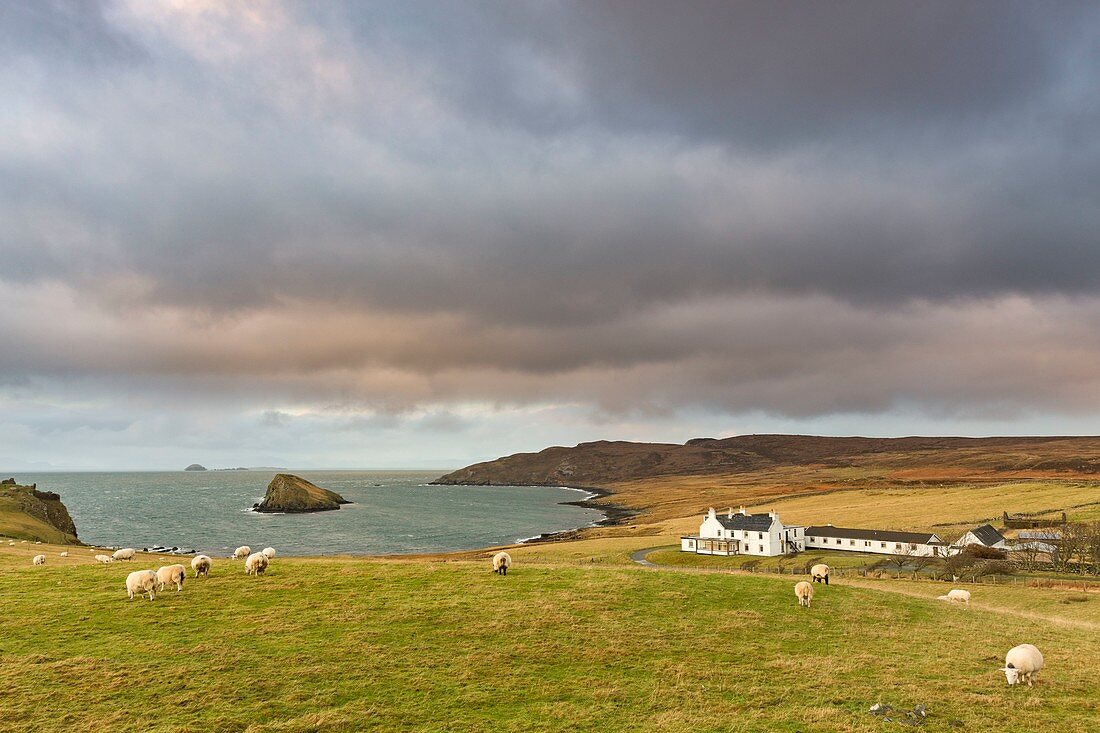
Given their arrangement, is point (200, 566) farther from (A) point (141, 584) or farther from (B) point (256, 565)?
(A) point (141, 584)

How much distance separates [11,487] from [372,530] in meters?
73.1

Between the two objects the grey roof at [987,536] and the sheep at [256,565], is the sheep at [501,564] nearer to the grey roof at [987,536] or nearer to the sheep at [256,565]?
the sheep at [256,565]

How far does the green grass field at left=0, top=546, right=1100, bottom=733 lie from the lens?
17.6m

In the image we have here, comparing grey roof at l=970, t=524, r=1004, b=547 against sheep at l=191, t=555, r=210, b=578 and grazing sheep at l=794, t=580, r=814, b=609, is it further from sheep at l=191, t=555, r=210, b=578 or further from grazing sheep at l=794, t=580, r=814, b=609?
sheep at l=191, t=555, r=210, b=578

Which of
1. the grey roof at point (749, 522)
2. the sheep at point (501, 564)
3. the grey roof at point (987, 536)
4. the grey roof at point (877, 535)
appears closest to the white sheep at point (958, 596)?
the sheep at point (501, 564)

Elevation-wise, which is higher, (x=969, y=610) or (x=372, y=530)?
(x=969, y=610)

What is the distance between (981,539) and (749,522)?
31.7 meters

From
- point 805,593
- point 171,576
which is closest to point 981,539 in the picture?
point 805,593

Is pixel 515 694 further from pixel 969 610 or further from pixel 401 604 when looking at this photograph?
pixel 969 610

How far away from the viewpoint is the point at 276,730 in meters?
16.2

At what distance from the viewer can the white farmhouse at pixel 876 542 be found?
277ft

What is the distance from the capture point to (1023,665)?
70.2 ft

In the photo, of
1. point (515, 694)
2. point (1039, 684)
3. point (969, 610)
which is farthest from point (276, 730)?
point (969, 610)

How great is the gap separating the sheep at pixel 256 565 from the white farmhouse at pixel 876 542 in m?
85.8
